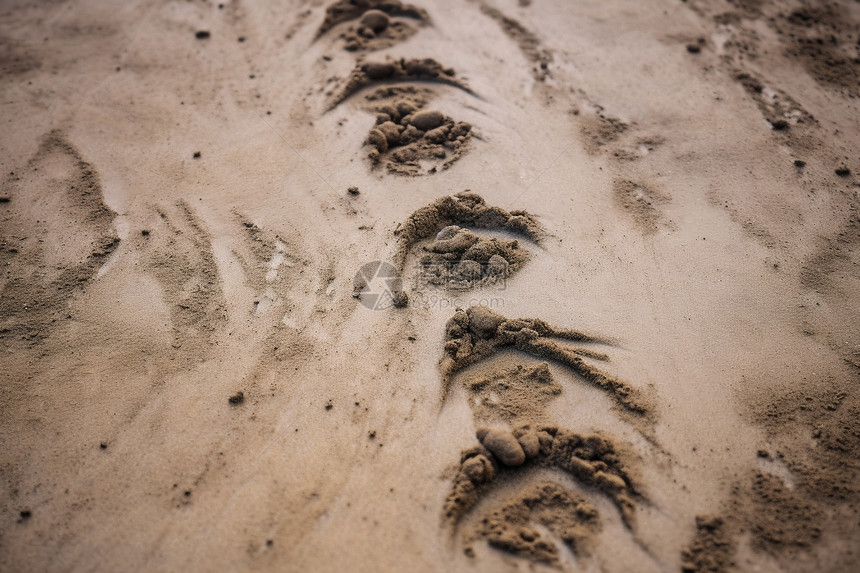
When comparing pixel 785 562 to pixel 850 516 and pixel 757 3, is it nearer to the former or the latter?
pixel 850 516

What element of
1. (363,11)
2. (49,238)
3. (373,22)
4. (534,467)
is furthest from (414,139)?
(49,238)

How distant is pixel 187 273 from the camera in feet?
11.1

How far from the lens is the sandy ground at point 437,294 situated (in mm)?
2457

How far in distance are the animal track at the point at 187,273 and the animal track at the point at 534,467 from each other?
1729 millimetres

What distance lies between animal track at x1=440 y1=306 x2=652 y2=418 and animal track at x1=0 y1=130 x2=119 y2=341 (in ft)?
8.04

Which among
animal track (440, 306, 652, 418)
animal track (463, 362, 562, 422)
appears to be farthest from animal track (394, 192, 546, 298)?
animal track (463, 362, 562, 422)

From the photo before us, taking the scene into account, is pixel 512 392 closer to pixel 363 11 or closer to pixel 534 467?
pixel 534 467

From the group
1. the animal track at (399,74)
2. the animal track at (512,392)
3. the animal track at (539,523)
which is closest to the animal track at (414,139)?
the animal track at (399,74)

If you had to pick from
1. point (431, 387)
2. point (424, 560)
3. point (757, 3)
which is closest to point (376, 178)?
point (431, 387)

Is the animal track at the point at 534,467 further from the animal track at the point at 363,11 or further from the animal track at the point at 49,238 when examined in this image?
the animal track at the point at 363,11

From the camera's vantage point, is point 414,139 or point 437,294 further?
point 414,139

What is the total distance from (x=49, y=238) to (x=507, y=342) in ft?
10.7

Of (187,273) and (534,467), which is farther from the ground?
(187,273)

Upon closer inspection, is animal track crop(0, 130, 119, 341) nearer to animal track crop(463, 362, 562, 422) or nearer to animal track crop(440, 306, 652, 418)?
animal track crop(440, 306, 652, 418)
